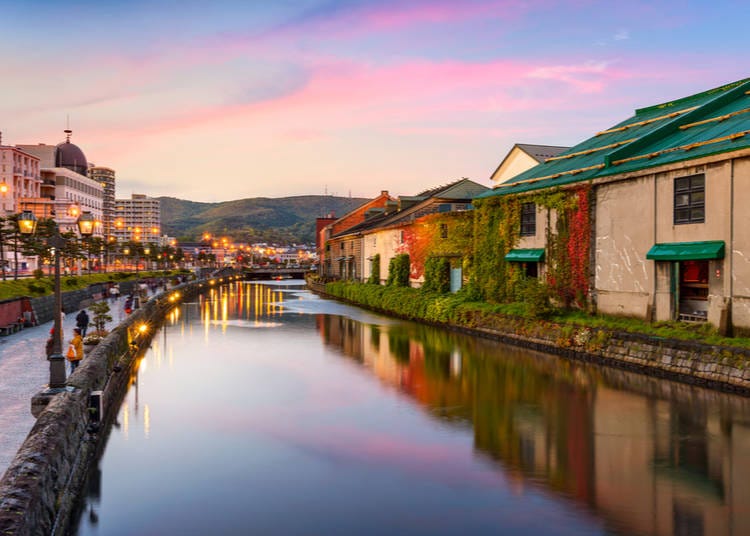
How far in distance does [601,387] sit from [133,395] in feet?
53.6

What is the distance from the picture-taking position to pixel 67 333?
108ft

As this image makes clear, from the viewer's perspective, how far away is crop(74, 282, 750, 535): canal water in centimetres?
1105

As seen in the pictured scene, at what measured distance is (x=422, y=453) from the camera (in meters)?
14.9

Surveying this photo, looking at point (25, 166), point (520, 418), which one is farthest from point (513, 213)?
point (25, 166)

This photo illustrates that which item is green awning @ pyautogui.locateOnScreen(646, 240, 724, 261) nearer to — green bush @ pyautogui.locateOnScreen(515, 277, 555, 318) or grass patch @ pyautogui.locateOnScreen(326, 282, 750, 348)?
grass patch @ pyautogui.locateOnScreen(326, 282, 750, 348)

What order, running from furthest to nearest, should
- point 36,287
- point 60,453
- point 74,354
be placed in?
point 36,287 → point 74,354 → point 60,453

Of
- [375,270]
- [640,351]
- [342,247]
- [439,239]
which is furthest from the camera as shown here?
[342,247]

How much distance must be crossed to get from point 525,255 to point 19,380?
24.6 metres

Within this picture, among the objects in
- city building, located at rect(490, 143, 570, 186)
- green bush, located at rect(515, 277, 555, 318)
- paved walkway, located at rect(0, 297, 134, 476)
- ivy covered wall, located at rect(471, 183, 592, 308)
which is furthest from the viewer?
city building, located at rect(490, 143, 570, 186)

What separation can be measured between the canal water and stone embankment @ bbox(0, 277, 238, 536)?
54 cm

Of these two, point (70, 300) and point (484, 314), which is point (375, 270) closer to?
point (70, 300)

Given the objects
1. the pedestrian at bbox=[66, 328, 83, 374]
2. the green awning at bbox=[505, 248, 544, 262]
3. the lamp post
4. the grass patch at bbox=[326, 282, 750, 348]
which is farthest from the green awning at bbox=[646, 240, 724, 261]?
the pedestrian at bbox=[66, 328, 83, 374]

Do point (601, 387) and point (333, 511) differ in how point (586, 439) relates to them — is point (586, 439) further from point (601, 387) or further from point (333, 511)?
point (333, 511)

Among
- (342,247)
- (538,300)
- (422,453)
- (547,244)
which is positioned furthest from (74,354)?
(342,247)
